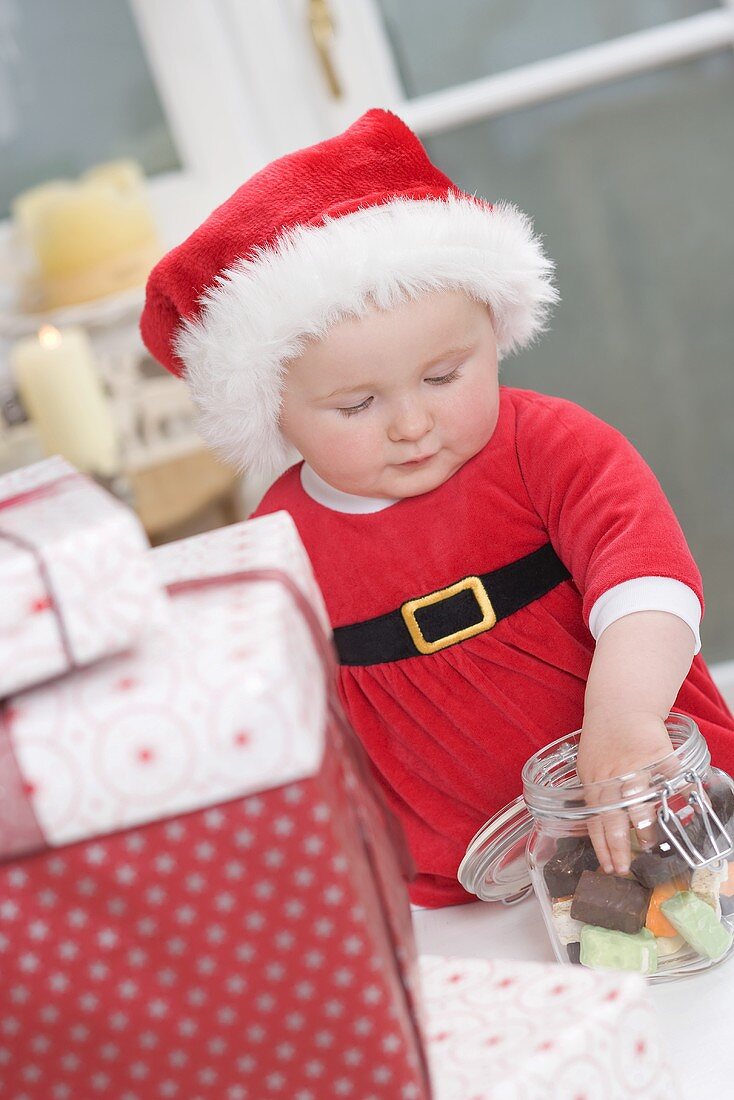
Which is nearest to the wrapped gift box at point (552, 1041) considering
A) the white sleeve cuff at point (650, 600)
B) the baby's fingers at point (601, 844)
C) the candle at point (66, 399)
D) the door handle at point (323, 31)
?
the baby's fingers at point (601, 844)

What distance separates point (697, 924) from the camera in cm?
53

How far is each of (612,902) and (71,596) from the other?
1.04ft

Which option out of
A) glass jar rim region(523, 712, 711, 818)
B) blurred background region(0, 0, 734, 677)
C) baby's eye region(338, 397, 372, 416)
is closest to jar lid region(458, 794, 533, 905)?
glass jar rim region(523, 712, 711, 818)

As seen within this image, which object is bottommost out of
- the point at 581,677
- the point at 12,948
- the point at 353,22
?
the point at 581,677

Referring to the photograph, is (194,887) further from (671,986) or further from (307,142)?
(307,142)

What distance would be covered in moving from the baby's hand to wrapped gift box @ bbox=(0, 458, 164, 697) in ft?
0.91

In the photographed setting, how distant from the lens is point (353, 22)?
4.17 ft

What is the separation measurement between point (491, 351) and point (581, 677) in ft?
0.66

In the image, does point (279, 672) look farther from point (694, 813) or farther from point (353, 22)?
point (353, 22)

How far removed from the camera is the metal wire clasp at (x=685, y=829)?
54 cm

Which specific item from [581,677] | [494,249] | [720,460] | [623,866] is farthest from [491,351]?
[720,460]

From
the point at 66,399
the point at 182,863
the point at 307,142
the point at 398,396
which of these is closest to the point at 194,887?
the point at 182,863

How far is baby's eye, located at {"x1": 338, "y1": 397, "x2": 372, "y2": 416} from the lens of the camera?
67 centimetres

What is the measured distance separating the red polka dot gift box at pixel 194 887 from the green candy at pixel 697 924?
0.62ft
